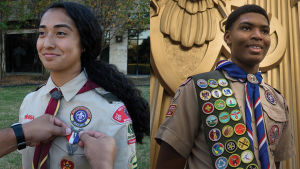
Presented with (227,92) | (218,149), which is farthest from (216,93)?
(218,149)

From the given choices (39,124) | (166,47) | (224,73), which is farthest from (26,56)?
(224,73)

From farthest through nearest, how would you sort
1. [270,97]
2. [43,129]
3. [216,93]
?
[270,97]
[216,93]
[43,129]

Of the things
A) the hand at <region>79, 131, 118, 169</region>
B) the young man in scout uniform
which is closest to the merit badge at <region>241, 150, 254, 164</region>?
the young man in scout uniform

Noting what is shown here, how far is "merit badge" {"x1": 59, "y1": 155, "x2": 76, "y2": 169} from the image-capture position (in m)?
1.04

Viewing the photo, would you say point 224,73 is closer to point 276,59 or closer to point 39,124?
point 276,59

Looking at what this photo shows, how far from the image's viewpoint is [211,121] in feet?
4.03

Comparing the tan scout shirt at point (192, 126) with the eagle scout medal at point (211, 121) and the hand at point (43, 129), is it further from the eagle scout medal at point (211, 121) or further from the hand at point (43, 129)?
the hand at point (43, 129)

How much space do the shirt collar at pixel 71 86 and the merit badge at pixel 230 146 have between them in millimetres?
702

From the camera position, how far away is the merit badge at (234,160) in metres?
1.18

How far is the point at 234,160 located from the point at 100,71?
72cm

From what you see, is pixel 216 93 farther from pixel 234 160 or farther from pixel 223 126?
pixel 234 160

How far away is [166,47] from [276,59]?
814mm

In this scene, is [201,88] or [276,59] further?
[276,59]

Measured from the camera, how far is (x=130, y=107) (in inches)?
47.8
